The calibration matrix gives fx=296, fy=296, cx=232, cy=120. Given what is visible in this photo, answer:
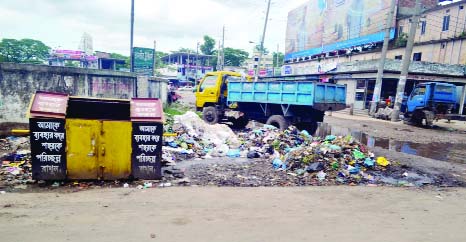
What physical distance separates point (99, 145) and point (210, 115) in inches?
278

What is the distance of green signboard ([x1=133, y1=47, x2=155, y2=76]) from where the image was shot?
15.7 meters

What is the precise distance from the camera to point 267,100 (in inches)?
426

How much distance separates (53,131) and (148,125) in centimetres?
144

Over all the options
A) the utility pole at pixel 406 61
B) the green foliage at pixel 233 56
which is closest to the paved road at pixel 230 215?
the utility pole at pixel 406 61

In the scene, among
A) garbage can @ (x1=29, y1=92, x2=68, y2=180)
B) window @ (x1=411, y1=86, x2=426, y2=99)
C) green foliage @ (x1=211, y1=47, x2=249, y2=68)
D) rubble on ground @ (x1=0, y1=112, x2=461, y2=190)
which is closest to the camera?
garbage can @ (x1=29, y1=92, x2=68, y2=180)

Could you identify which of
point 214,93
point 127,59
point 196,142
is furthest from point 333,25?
point 127,59

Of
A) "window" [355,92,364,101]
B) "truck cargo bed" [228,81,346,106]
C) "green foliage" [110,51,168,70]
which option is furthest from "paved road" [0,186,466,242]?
"green foliage" [110,51,168,70]

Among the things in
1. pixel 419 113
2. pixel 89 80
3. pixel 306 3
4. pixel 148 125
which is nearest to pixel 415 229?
pixel 148 125

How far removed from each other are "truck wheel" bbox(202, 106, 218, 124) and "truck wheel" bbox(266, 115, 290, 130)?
2173mm

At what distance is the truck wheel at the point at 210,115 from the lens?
38.4ft

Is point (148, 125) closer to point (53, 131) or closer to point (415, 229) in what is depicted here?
point (53, 131)

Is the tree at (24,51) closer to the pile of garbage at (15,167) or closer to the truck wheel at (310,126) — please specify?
the pile of garbage at (15,167)

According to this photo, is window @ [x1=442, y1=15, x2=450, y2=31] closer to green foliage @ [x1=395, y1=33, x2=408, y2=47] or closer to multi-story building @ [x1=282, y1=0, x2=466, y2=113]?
multi-story building @ [x1=282, y1=0, x2=466, y2=113]

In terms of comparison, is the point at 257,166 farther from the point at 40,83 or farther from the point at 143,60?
the point at 143,60
